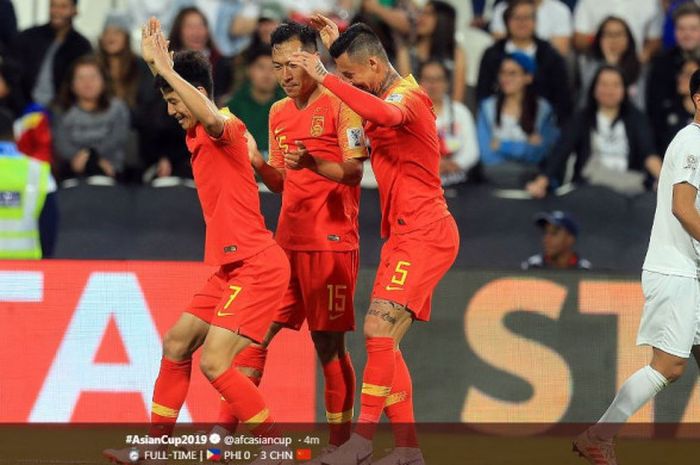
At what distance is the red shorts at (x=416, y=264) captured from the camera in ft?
24.6

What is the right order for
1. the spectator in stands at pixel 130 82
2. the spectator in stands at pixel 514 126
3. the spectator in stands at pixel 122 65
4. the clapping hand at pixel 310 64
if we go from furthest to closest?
the spectator in stands at pixel 122 65 < the spectator in stands at pixel 514 126 < the spectator in stands at pixel 130 82 < the clapping hand at pixel 310 64

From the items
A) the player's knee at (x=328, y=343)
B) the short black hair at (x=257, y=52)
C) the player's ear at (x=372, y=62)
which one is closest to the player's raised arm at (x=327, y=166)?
the player's ear at (x=372, y=62)

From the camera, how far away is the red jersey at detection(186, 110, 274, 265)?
7.44 metres

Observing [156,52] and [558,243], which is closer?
[156,52]

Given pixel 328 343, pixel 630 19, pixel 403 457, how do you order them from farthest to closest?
pixel 630 19 < pixel 328 343 < pixel 403 457

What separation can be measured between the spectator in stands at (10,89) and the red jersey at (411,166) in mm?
4989

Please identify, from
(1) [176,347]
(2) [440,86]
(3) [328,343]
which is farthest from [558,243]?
(1) [176,347]

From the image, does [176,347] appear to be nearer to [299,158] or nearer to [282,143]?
[299,158]

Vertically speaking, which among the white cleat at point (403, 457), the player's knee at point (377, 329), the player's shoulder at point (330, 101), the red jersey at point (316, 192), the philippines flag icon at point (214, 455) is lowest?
the philippines flag icon at point (214, 455)

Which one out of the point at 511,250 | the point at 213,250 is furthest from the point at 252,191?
the point at 511,250

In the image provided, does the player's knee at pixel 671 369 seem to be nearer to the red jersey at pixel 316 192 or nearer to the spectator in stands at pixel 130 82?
the red jersey at pixel 316 192

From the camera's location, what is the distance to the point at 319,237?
8031 millimetres

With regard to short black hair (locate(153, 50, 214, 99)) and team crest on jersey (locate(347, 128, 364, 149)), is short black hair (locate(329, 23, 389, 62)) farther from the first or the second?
short black hair (locate(153, 50, 214, 99))

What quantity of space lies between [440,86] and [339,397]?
4.40 meters
